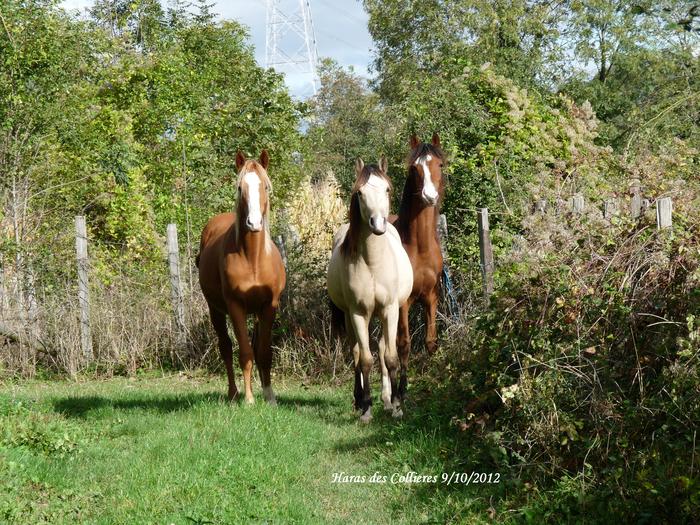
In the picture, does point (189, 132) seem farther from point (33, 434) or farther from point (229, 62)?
point (229, 62)

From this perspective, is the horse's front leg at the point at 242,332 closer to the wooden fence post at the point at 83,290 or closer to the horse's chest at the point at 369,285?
the horse's chest at the point at 369,285

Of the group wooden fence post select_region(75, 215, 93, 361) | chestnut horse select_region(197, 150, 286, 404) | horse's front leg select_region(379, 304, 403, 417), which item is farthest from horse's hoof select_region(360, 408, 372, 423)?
wooden fence post select_region(75, 215, 93, 361)

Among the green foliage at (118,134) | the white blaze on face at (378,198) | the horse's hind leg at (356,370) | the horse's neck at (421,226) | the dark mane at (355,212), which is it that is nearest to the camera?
the white blaze on face at (378,198)

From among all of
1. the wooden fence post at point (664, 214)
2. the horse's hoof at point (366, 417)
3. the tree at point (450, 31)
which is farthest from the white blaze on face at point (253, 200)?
the tree at point (450, 31)

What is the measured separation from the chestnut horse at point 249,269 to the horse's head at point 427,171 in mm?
1551

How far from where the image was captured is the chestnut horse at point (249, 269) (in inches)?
303

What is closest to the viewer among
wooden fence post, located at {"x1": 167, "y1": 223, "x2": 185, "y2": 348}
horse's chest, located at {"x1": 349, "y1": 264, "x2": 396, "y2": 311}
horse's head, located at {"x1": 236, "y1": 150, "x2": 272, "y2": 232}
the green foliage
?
horse's chest, located at {"x1": 349, "y1": 264, "x2": 396, "y2": 311}

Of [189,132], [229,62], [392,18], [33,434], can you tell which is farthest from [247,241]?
[392,18]

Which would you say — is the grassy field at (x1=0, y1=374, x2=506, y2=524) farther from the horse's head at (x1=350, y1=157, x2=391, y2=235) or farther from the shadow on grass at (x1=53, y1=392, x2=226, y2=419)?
the horse's head at (x1=350, y1=157, x2=391, y2=235)

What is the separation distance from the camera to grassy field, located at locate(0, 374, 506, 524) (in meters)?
4.90

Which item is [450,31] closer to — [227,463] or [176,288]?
[176,288]

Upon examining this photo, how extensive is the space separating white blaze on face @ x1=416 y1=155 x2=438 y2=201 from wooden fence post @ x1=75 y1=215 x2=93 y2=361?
20.3 feet

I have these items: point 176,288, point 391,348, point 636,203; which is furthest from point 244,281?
point 176,288

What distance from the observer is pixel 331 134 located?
37094 millimetres
